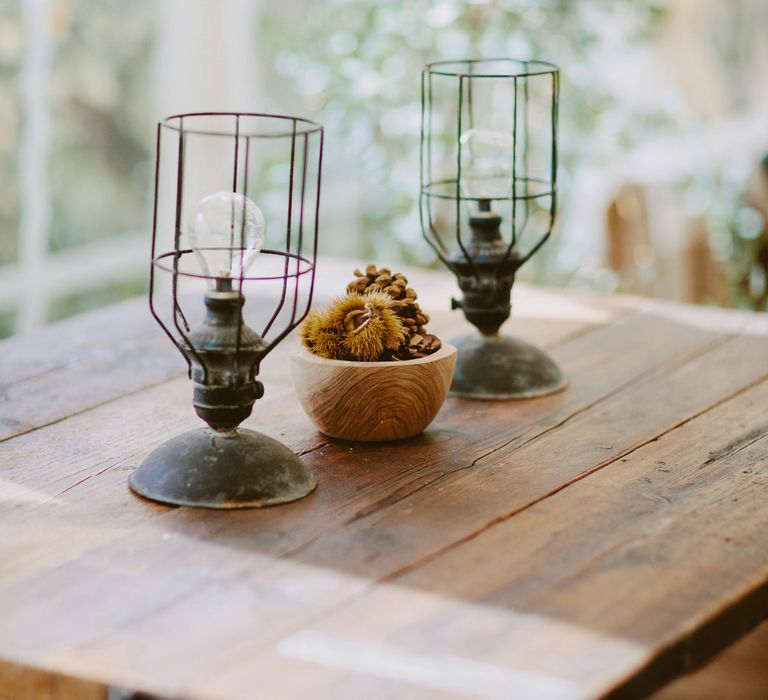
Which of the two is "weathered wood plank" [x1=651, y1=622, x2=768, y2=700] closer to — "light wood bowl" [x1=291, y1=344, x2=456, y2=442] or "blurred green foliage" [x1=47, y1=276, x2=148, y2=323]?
"light wood bowl" [x1=291, y1=344, x2=456, y2=442]

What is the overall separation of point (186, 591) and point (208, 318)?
0.31 metres

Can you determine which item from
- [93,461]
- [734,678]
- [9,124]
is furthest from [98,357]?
[9,124]

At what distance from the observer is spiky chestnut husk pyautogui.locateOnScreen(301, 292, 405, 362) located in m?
1.30

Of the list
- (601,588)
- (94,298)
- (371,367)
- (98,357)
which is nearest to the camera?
(601,588)

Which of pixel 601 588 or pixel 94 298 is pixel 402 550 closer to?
pixel 601 588

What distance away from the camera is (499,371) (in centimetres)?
156

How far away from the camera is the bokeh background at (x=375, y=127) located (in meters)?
3.25

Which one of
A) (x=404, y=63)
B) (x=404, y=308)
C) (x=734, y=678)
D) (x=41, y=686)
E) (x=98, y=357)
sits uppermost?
(x=404, y=63)

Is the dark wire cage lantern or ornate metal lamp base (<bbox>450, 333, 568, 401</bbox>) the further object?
ornate metal lamp base (<bbox>450, 333, 568, 401</bbox>)

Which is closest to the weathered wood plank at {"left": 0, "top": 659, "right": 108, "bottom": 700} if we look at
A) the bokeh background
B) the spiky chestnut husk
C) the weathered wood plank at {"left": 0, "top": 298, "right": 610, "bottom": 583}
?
the weathered wood plank at {"left": 0, "top": 298, "right": 610, "bottom": 583}

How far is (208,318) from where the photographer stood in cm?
118

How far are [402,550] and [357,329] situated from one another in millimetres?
319

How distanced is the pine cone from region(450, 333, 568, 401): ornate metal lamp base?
198mm

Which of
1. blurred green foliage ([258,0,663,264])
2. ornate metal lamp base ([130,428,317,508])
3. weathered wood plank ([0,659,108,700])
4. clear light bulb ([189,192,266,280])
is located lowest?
weathered wood plank ([0,659,108,700])
